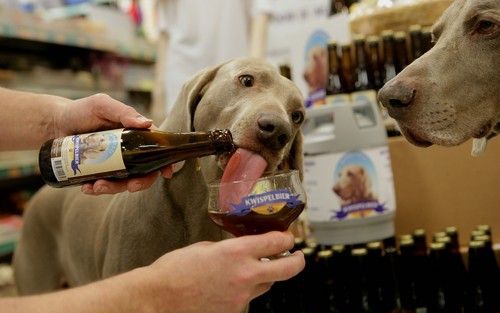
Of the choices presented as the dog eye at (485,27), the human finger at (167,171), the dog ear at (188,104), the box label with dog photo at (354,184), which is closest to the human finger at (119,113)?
the human finger at (167,171)

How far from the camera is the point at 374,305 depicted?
194 cm

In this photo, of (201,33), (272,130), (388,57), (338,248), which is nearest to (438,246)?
(338,248)

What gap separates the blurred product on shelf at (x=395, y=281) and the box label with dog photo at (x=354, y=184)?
121 mm

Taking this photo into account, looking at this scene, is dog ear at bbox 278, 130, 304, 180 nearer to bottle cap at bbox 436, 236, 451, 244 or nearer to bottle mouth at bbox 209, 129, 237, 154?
bottle mouth at bbox 209, 129, 237, 154

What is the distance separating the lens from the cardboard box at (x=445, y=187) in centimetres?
216

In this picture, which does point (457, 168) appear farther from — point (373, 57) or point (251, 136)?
point (251, 136)

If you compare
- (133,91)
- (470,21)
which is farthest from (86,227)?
(133,91)

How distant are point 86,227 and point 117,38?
2.92m

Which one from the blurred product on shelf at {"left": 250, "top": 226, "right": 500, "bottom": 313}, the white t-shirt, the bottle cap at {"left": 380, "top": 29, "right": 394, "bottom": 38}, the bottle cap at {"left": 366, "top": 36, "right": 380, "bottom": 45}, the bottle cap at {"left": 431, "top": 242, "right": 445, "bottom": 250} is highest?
the white t-shirt

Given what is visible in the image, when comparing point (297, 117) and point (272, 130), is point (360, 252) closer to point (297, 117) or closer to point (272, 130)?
point (297, 117)

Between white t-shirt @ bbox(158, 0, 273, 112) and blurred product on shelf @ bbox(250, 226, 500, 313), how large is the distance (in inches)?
72.3

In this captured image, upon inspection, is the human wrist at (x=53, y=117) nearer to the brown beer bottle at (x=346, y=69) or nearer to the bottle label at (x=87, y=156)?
the bottle label at (x=87, y=156)

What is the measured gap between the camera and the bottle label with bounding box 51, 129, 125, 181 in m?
1.22

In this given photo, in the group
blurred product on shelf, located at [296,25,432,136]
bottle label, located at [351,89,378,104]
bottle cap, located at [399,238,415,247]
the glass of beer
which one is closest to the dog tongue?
the glass of beer
